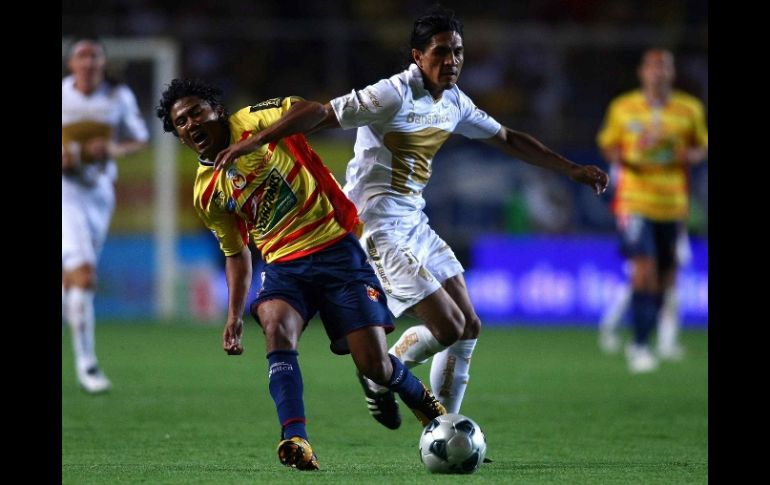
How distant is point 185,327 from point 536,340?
402 centimetres

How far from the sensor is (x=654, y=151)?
1142cm

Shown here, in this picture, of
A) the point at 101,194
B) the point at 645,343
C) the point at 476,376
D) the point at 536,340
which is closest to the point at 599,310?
the point at 536,340

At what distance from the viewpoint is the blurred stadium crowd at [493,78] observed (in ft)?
52.4

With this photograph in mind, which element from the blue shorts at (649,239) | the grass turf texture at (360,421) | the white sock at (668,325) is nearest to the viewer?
the grass turf texture at (360,421)

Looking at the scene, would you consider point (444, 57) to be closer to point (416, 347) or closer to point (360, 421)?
point (416, 347)

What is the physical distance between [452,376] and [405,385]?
777 mm

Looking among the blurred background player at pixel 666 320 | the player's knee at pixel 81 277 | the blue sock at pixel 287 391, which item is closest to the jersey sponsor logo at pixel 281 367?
the blue sock at pixel 287 391

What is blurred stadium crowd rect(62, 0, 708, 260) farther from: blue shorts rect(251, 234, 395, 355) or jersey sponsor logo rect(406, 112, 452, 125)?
blue shorts rect(251, 234, 395, 355)

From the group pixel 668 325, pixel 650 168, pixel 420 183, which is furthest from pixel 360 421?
pixel 668 325

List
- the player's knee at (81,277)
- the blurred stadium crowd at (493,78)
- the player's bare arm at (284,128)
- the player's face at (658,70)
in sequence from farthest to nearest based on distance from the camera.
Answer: the blurred stadium crowd at (493,78) < the player's face at (658,70) < the player's knee at (81,277) < the player's bare arm at (284,128)

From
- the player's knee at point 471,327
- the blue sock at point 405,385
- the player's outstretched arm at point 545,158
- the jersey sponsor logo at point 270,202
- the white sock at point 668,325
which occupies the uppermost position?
the player's outstretched arm at point 545,158

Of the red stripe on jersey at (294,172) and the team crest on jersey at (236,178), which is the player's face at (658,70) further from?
the team crest on jersey at (236,178)

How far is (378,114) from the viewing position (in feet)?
20.7
